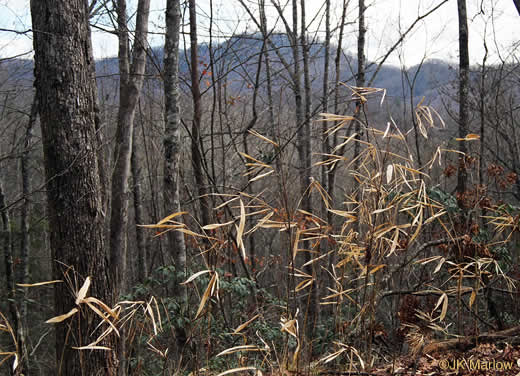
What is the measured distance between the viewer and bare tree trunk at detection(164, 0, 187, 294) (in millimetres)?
4191

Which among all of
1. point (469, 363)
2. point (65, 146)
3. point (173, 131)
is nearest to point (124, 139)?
point (173, 131)

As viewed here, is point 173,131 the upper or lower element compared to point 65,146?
upper

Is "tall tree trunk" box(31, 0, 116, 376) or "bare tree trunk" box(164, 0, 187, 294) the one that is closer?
"tall tree trunk" box(31, 0, 116, 376)

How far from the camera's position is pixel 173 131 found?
4.19 m

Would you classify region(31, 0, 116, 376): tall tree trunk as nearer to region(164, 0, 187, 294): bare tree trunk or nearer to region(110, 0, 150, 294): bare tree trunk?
region(164, 0, 187, 294): bare tree trunk

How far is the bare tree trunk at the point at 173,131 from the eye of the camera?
4.19 meters

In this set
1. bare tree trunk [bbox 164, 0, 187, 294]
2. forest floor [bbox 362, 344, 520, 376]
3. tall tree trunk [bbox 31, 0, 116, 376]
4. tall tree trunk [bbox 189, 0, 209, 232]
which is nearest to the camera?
forest floor [bbox 362, 344, 520, 376]

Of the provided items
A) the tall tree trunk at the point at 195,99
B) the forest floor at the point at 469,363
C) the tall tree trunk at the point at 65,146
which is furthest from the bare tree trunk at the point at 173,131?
the forest floor at the point at 469,363

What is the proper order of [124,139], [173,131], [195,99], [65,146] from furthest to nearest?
[195,99]
[124,139]
[173,131]
[65,146]

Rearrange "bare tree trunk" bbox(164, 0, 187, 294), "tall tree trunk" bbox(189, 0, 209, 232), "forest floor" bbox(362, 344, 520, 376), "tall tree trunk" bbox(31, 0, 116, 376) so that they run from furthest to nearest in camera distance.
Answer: "tall tree trunk" bbox(189, 0, 209, 232) → "bare tree trunk" bbox(164, 0, 187, 294) → "tall tree trunk" bbox(31, 0, 116, 376) → "forest floor" bbox(362, 344, 520, 376)

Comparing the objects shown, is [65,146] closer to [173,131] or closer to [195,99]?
[173,131]

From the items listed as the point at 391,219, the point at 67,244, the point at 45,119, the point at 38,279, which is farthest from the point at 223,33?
the point at 38,279

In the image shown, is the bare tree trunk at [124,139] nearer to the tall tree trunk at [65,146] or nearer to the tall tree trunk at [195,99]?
the tall tree trunk at [195,99]

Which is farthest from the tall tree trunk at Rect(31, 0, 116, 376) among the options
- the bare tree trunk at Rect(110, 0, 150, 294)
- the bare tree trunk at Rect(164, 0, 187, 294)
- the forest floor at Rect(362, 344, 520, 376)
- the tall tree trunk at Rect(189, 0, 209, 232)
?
the tall tree trunk at Rect(189, 0, 209, 232)
